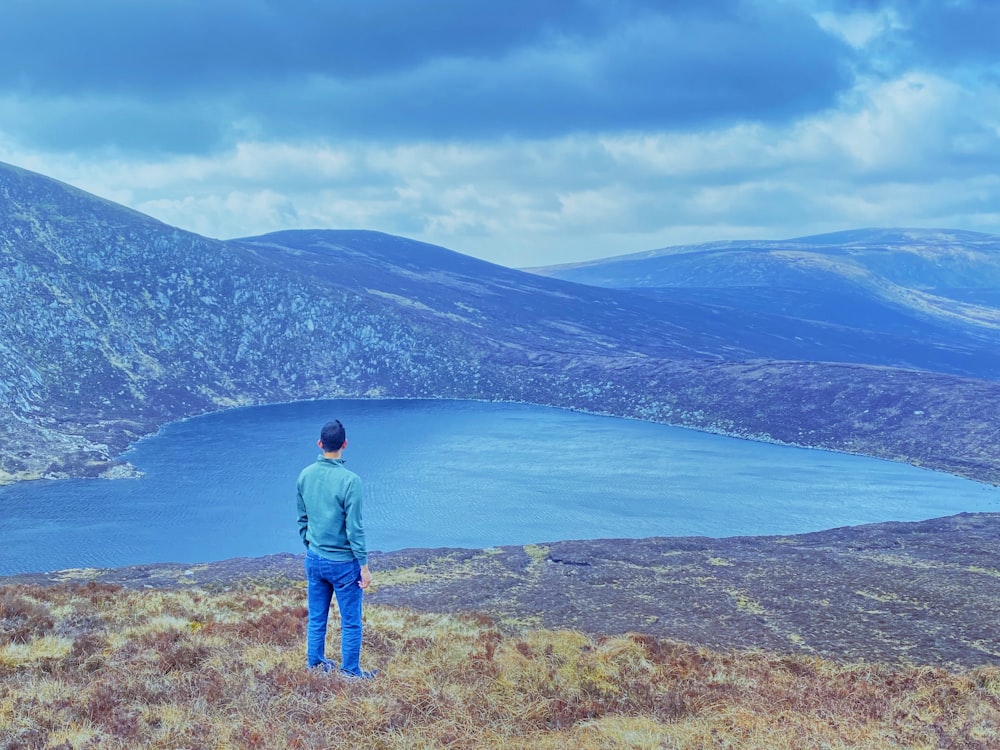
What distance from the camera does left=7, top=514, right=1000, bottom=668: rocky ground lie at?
28.4 metres

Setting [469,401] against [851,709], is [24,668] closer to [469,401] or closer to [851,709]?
[851,709]

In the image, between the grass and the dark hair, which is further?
the dark hair

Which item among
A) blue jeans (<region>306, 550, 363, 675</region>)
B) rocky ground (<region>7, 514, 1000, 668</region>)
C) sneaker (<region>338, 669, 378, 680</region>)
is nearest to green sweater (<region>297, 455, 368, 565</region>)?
blue jeans (<region>306, 550, 363, 675</region>)

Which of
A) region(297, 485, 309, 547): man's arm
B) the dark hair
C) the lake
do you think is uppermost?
the dark hair

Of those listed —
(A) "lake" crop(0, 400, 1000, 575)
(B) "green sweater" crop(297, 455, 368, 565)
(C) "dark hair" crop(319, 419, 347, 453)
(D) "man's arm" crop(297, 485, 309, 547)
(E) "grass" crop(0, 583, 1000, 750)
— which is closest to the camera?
(E) "grass" crop(0, 583, 1000, 750)

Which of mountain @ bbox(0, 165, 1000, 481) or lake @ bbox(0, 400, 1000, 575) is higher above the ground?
mountain @ bbox(0, 165, 1000, 481)

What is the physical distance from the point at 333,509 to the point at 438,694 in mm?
3318

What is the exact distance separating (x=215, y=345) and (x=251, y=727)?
123 meters

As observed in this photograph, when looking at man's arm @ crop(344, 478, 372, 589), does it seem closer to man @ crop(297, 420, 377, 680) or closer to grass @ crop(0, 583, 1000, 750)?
man @ crop(297, 420, 377, 680)

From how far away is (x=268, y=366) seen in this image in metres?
128

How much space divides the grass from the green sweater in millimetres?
2123

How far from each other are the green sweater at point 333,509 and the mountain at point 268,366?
233 ft

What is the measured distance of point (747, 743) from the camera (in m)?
10.2

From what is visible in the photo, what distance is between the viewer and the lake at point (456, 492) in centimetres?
5609
